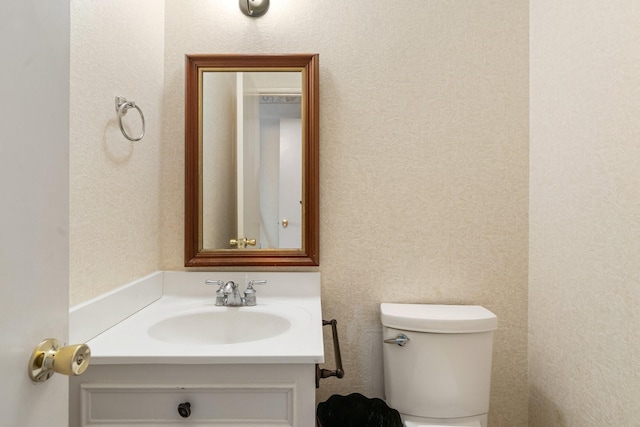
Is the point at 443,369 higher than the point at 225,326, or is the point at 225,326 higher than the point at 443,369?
the point at 225,326

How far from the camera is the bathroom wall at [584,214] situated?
918 mm

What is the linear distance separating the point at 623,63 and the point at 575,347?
83 cm

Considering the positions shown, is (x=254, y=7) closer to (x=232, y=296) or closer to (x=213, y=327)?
(x=232, y=296)

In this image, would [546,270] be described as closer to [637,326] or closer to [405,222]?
[637,326]

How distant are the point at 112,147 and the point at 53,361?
79 centimetres

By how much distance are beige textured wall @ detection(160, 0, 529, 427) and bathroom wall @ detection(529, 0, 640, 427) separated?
80mm

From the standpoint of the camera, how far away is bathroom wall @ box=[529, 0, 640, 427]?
0.92 m

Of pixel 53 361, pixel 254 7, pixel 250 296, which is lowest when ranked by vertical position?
pixel 250 296

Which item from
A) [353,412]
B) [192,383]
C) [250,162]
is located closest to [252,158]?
[250,162]

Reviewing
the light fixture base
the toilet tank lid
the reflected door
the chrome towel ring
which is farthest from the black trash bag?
the light fixture base

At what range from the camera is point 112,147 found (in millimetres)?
1056

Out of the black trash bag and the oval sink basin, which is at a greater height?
the oval sink basin

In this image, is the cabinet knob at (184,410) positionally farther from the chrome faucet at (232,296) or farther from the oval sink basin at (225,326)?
the chrome faucet at (232,296)

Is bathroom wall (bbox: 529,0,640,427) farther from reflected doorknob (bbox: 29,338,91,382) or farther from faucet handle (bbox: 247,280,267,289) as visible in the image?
reflected doorknob (bbox: 29,338,91,382)
